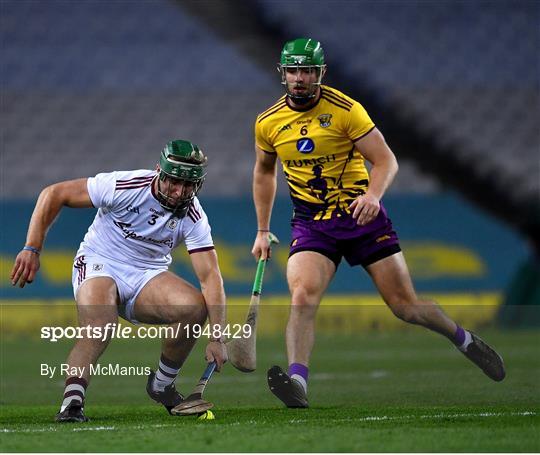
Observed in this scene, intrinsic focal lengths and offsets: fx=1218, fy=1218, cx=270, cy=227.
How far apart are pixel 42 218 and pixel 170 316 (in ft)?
3.23

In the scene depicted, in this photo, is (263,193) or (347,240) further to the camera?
(263,193)

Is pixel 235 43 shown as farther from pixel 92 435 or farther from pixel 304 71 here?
pixel 92 435

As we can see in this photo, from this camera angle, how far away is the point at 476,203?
1900 centimetres

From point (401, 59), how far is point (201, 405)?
51.1 feet

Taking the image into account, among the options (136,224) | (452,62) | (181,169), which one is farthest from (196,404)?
(452,62)

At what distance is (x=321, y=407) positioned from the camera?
7.71m

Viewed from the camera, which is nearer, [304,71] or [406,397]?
[304,71]

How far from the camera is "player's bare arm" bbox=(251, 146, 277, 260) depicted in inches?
326

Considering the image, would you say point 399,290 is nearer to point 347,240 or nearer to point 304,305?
point 347,240

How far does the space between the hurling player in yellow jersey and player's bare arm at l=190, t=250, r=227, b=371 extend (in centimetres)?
82

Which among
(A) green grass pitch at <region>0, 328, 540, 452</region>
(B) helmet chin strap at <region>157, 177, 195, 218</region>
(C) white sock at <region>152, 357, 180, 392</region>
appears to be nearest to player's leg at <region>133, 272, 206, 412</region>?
(C) white sock at <region>152, 357, 180, 392</region>

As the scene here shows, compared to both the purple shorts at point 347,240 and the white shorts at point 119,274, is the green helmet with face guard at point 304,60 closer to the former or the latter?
the purple shorts at point 347,240

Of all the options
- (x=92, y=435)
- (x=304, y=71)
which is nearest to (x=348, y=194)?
(x=304, y=71)

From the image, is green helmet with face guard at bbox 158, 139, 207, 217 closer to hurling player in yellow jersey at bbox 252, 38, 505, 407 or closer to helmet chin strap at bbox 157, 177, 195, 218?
helmet chin strap at bbox 157, 177, 195, 218
